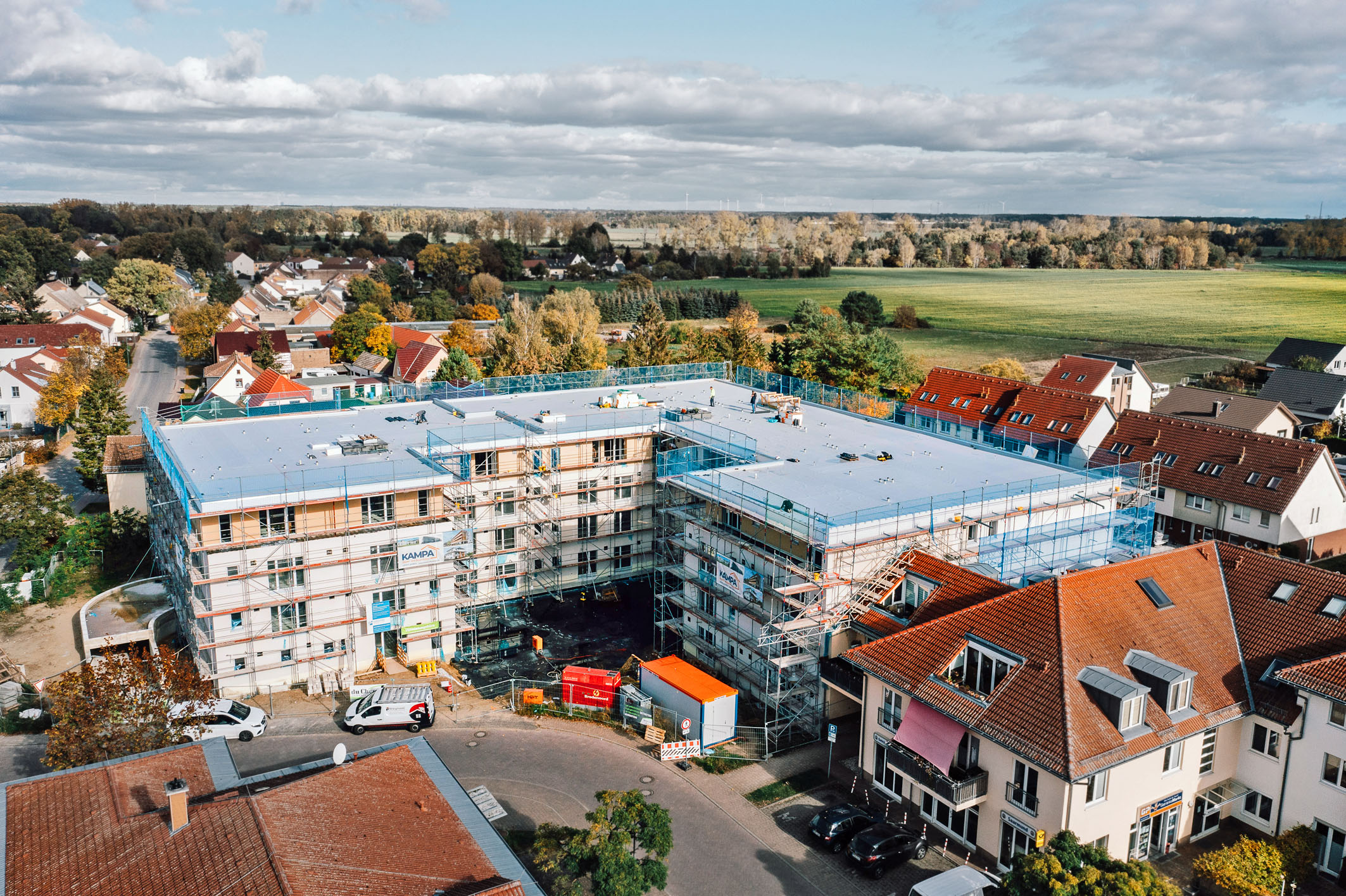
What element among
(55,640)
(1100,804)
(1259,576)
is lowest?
(55,640)

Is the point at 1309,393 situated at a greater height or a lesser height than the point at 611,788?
greater

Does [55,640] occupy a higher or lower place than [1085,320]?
lower

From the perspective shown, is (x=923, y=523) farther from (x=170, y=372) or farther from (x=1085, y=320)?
(x=1085, y=320)

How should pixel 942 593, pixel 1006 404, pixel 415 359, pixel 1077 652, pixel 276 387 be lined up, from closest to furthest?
pixel 1077 652 → pixel 942 593 → pixel 1006 404 → pixel 276 387 → pixel 415 359

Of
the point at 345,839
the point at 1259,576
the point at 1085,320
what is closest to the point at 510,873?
the point at 345,839

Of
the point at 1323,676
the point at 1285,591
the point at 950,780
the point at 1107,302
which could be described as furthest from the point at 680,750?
the point at 1107,302

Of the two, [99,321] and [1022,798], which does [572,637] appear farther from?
[99,321]

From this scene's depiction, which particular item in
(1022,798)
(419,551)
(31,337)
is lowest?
(1022,798)
